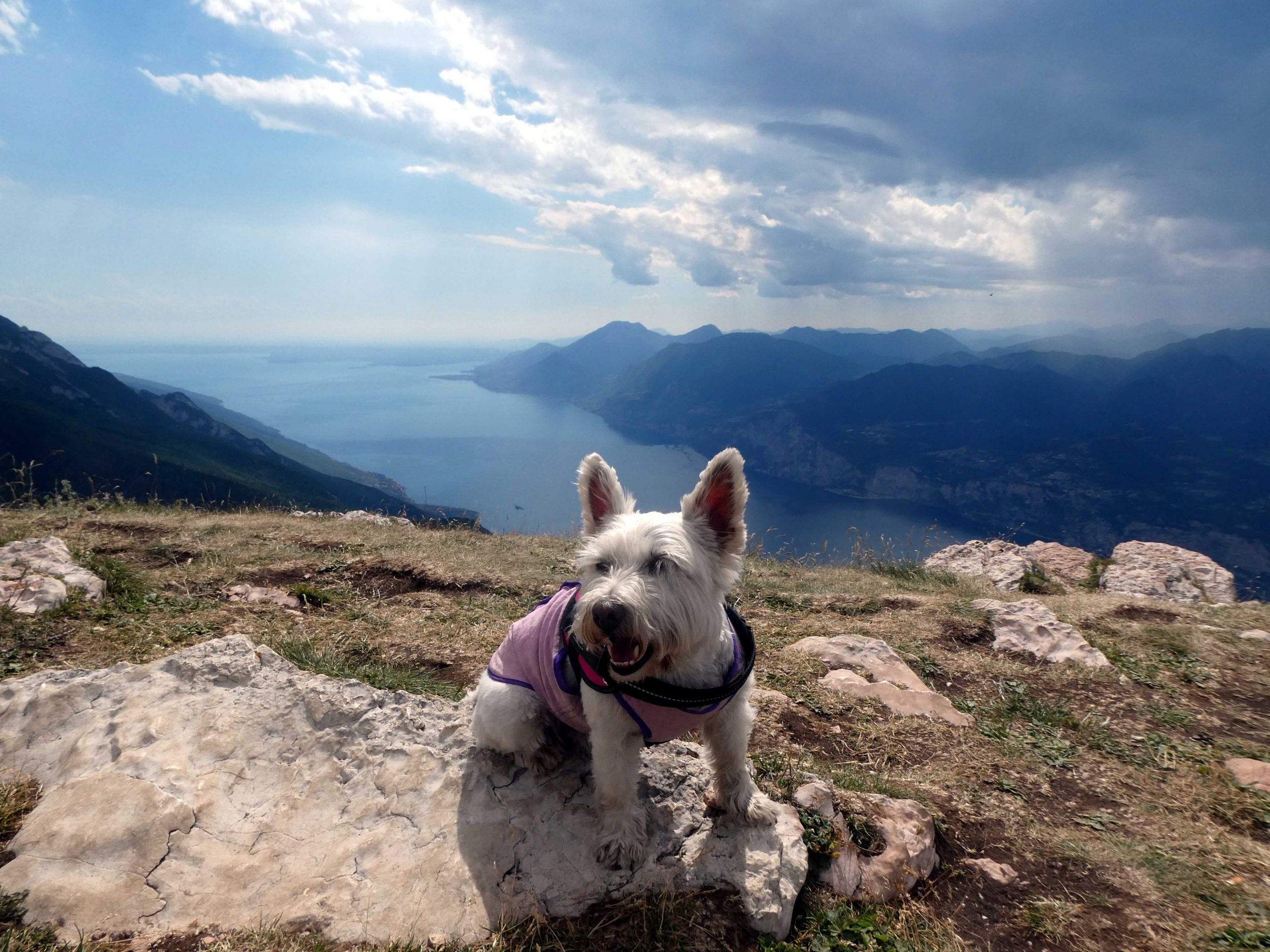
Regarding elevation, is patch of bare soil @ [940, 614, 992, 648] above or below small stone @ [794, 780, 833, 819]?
below

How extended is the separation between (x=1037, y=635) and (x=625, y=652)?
7097mm

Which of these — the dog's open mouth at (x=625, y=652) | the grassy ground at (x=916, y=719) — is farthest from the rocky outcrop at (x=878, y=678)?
the dog's open mouth at (x=625, y=652)

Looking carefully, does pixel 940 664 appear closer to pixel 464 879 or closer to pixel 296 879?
pixel 464 879

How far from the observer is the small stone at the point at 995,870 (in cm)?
389

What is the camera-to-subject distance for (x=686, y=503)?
12.7ft

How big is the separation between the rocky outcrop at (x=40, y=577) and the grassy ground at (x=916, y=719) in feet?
0.66

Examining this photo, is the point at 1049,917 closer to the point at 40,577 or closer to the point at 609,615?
the point at 609,615

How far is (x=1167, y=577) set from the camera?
12641 mm

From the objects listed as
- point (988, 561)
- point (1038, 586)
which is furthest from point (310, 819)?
point (988, 561)

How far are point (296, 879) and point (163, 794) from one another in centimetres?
109

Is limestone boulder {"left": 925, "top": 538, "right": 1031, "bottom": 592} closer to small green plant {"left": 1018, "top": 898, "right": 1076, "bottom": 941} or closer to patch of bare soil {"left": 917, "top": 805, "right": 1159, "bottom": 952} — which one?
patch of bare soil {"left": 917, "top": 805, "right": 1159, "bottom": 952}

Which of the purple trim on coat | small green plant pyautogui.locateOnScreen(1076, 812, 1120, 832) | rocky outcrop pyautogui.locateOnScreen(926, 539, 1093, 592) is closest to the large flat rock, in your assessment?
the purple trim on coat

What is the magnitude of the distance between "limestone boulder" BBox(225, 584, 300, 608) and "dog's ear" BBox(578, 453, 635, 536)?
214 inches

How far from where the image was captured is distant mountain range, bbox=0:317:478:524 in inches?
3056
